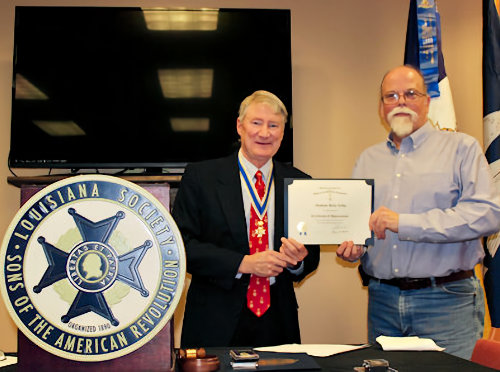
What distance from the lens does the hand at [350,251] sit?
7.58 ft

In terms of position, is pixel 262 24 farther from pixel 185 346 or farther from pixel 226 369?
pixel 226 369

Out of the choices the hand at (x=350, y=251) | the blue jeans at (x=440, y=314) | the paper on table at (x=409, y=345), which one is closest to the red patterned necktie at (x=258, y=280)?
the hand at (x=350, y=251)

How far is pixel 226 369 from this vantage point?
1.38 meters

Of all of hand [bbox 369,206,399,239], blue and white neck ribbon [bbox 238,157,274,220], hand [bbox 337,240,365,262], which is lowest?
hand [bbox 337,240,365,262]

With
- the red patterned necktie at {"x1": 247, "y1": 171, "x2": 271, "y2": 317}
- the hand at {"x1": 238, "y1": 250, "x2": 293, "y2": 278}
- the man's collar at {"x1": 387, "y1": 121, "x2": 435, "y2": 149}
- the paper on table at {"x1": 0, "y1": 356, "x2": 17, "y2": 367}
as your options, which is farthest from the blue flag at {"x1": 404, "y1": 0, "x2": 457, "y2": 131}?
the paper on table at {"x1": 0, "y1": 356, "x2": 17, "y2": 367}

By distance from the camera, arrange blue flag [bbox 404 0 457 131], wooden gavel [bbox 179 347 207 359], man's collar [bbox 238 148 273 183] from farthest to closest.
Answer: blue flag [bbox 404 0 457 131] → man's collar [bbox 238 148 273 183] → wooden gavel [bbox 179 347 207 359]

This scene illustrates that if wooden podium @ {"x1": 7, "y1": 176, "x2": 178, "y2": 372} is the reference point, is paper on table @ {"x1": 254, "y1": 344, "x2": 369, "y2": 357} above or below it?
below

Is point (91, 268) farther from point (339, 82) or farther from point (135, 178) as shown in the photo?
point (339, 82)

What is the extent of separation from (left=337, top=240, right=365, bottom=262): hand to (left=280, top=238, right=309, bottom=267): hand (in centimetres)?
20

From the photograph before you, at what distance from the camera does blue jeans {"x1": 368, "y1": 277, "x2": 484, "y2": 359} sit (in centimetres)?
236

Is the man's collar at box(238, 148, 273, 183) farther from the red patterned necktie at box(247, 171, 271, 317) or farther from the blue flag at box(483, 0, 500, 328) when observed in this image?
the blue flag at box(483, 0, 500, 328)

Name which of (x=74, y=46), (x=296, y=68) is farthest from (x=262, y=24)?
(x=74, y=46)

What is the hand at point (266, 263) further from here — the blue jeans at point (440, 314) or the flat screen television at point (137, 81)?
the flat screen television at point (137, 81)

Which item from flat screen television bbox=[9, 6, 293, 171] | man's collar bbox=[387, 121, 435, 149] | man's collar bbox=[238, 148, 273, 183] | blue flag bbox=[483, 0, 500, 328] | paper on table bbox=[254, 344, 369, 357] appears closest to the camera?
paper on table bbox=[254, 344, 369, 357]
